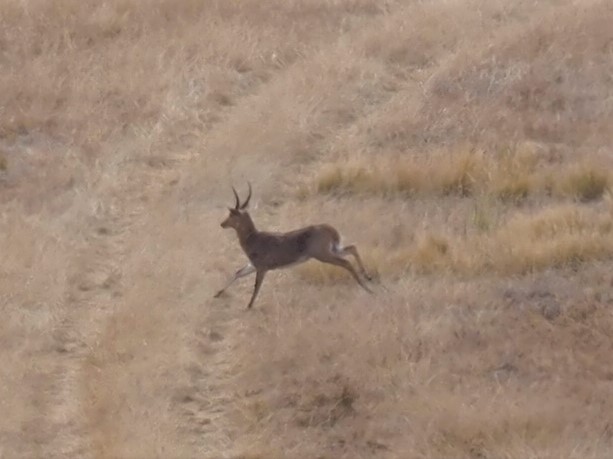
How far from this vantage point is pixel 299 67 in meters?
20.9

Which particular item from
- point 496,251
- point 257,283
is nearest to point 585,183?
point 496,251

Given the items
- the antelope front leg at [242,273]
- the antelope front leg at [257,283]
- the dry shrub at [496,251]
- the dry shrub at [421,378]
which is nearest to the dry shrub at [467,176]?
the dry shrub at [496,251]

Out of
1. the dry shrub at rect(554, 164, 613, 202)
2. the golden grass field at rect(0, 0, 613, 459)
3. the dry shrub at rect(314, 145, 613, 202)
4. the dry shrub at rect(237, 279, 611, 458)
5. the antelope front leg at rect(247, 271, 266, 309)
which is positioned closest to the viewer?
the dry shrub at rect(237, 279, 611, 458)

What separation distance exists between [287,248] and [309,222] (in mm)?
2134

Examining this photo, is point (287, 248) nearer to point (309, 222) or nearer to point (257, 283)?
point (257, 283)

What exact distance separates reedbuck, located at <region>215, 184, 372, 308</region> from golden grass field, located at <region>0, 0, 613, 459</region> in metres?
0.33

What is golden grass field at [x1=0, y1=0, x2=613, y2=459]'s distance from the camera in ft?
37.5

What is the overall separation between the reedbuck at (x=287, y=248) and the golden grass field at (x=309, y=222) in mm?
328

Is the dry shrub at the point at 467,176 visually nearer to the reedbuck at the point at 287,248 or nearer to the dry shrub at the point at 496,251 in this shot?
the dry shrub at the point at 496,251

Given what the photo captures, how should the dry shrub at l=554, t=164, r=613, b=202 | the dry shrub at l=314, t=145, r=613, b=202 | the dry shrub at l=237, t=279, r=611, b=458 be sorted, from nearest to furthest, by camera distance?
the dry shrub at l=237, t=279, r=611, b=458
the dry shrub at l=554, t=164, r=613, b=202
the dry shrub at l=314, t=145, r=613, b=202

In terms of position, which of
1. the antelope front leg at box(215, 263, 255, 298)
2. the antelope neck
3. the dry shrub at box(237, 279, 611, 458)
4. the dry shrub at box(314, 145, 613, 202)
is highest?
the antelope neck

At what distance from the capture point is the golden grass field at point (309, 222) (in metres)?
11.4

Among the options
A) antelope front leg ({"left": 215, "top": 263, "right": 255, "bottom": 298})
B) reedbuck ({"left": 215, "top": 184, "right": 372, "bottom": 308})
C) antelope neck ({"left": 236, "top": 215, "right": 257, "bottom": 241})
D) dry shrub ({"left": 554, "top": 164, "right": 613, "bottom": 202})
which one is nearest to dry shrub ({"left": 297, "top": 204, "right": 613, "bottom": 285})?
reedbuck ({"left": 215, "top": 184, "right": 372, "bottom": 308})

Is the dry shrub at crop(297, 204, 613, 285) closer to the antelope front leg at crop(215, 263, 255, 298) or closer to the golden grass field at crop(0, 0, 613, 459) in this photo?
the golden grass field at crop(0, 0, 613, 459)
